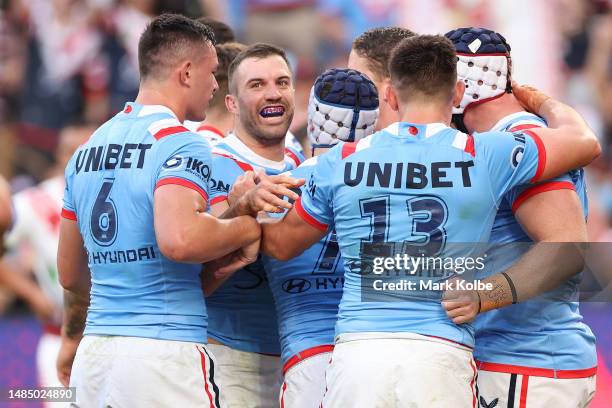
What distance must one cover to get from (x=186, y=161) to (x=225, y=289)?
103 cm

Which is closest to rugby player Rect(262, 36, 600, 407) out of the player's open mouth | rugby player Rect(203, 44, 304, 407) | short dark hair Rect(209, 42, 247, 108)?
rugby player Rect(203, 44, 304, 407)

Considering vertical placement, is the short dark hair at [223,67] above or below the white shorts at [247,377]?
above

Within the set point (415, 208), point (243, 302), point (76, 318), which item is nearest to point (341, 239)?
point (415, 208)

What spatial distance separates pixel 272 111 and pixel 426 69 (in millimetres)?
1368

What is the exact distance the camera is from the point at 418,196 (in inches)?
168

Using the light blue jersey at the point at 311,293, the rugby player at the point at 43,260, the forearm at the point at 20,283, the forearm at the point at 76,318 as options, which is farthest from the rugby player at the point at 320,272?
the forearm at the point at 20,283

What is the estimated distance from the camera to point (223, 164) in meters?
5.36

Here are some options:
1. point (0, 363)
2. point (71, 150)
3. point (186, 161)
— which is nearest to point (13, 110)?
point (71, 150)

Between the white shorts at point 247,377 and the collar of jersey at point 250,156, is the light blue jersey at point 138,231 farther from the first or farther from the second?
the collar of jersey at point 250,156

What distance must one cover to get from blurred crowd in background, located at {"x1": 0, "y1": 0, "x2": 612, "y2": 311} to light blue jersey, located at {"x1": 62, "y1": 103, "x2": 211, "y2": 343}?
7.34 metres

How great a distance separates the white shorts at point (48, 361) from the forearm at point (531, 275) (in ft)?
15.9

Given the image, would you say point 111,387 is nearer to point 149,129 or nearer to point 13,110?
point 149,129

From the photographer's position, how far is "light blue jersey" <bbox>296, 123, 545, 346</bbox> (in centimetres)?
428

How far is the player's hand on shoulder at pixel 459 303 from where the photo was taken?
4.30 meters
